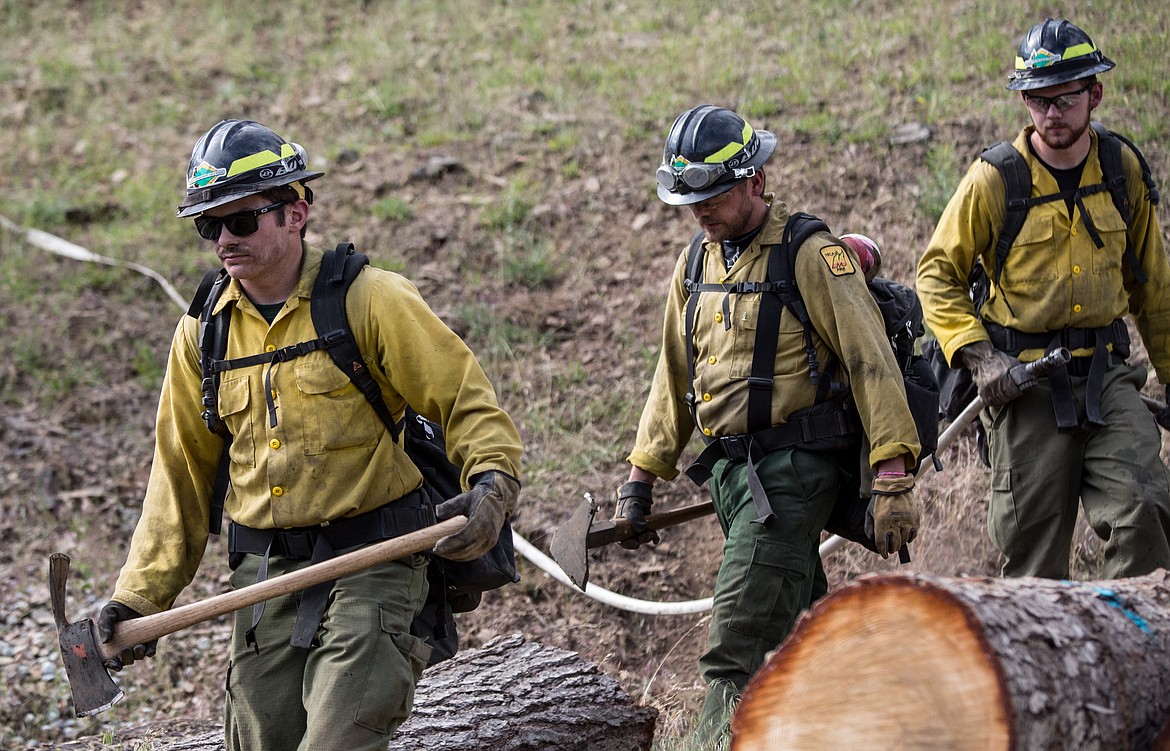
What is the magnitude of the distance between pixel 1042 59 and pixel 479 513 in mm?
3248

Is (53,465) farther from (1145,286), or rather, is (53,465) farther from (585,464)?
(1145,286)

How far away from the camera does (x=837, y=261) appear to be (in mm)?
4473

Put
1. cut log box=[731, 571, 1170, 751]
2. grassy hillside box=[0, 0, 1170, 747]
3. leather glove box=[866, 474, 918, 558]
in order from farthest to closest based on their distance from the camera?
grassy hillside box=[0, 0, 1170, 747] < leather glove box=[866, 474, 918, 558] < cut log box=[731, 571, 1170, 751]

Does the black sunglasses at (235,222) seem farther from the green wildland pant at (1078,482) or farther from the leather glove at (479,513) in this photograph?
the green wildland pant at (1078,482)

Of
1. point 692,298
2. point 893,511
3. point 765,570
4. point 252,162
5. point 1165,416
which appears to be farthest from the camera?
point 1165,416

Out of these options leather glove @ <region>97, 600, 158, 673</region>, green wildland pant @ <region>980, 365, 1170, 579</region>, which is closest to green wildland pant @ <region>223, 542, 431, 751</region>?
leather glove @ <region>97, 600, 158, 673</region>

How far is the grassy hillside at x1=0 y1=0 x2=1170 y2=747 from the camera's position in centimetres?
684

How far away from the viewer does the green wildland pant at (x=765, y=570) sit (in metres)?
4.43

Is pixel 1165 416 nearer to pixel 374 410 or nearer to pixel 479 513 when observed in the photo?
pixel 479 513

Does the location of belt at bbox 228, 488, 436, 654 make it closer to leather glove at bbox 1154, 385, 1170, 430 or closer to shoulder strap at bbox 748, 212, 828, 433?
shoulder strap at bbox 748, 212, 828, 433

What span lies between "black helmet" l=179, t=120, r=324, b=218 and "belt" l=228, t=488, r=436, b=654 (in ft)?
3.62

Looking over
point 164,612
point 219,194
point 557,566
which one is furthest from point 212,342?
point 557,566

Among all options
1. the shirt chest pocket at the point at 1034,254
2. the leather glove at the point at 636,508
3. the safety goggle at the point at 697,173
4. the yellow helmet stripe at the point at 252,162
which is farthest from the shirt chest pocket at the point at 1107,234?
the yellow helmet stripe at the point at 252,162

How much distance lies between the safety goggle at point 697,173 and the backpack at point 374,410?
1.29 metres
